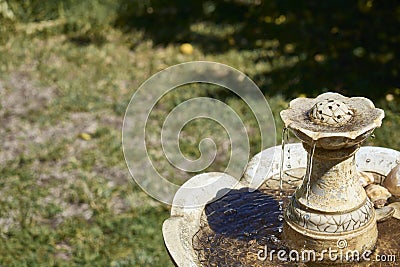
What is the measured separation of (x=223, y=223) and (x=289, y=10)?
185 inches

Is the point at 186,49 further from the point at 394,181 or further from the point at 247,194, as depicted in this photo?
the point at 394,181

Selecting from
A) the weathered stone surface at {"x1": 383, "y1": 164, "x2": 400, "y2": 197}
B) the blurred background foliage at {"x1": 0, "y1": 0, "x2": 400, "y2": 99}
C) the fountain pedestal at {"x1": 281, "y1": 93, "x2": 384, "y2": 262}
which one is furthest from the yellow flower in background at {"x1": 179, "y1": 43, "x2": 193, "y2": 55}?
the fountain pedestal at {"x1": 281, "y1": 93, "x2": 384, "y2": 262}

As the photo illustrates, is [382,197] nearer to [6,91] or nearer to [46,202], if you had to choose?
[46,202]

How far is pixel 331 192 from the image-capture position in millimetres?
2531

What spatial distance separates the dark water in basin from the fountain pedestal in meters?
0.09

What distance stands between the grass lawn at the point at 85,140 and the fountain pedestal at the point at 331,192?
1.71 m

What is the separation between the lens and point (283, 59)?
248 inches

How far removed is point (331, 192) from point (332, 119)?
32cm

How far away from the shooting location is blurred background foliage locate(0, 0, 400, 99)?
5957 millimetres

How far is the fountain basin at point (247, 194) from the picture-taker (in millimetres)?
2678

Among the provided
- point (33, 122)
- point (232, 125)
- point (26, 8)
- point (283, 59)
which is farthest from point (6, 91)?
point (283, 59)

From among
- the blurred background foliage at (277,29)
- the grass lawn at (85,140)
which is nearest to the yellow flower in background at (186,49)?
the grass lawn at (85,140)

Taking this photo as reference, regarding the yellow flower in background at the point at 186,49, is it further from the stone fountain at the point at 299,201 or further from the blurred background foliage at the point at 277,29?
the stone fountain at the point at 299,201

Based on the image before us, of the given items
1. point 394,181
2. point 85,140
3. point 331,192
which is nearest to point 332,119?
point 331,192
